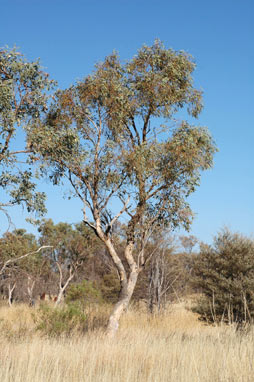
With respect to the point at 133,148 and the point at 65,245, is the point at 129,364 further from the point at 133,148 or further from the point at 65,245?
the point at 65,245

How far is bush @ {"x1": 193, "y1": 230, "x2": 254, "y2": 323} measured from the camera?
45.5 feet

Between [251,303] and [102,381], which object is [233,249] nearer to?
[251,303]

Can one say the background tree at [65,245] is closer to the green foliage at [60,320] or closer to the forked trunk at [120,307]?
the green foliage at [60,320]

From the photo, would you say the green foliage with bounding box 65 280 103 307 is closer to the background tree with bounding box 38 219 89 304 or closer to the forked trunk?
the forked trunk

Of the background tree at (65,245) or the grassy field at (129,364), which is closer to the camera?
the grassy field at (129,364)

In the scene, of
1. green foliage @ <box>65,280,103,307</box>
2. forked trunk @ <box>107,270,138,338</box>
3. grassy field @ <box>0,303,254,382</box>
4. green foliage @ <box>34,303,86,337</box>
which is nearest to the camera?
grassy field @ <box>0,303,254,382</box>

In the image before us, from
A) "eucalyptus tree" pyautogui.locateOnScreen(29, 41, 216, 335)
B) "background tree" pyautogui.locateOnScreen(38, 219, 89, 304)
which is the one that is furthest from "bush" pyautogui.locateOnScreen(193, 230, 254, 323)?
"background tree" pyautogui.locateOnScreen(38, 219, 89, 304)

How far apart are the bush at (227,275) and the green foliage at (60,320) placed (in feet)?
14.5

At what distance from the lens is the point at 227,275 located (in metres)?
14.4

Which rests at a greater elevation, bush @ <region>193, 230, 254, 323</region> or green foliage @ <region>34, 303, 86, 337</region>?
bush @ <region>193, 230, 254, 323</region>

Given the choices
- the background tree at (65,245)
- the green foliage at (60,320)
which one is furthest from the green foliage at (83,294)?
the background tree at (65,245)

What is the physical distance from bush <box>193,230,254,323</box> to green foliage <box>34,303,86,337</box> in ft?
14.5

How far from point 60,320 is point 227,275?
5918 millimetres

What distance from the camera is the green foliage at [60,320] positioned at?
11.9 m
